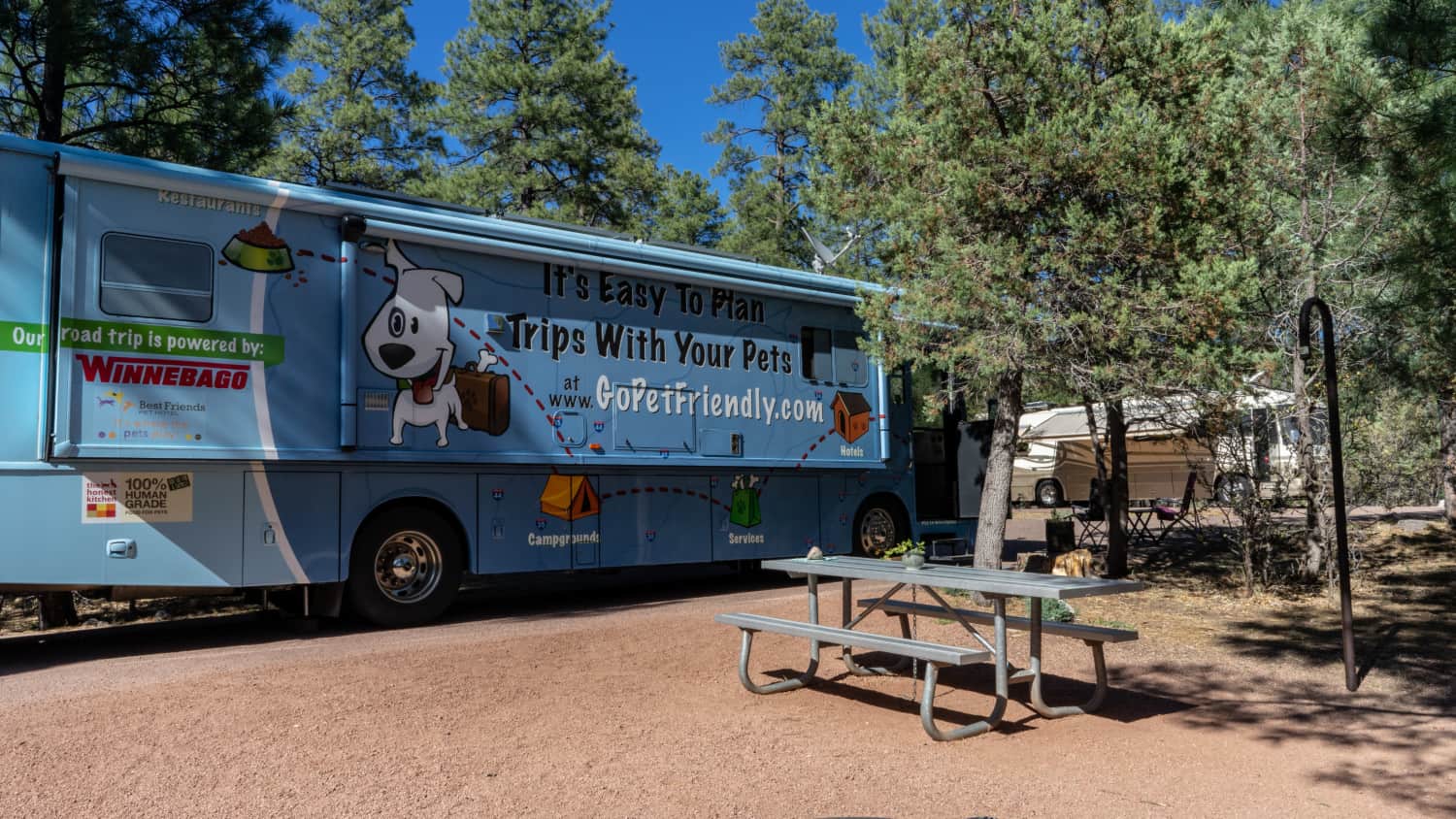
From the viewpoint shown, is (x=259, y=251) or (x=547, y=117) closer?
(x=259, y=251)

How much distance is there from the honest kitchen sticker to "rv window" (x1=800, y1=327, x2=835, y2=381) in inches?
261

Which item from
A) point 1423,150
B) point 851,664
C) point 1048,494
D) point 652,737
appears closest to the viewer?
point 652,737

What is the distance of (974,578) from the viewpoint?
6.04m

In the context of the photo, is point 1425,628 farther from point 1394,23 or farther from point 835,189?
point 835,189

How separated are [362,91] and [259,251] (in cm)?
2013

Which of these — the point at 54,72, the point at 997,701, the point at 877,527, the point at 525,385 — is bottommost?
the point at 997,701

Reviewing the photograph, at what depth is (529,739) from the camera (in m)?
5.64

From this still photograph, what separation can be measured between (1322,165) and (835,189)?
4.61 metres

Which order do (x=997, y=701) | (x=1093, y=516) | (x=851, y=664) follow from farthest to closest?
(x=1093, y=516)
(x=851, y=664)
(x=997, y=701)

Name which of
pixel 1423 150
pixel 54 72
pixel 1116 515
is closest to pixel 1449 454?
pixel 1116 515

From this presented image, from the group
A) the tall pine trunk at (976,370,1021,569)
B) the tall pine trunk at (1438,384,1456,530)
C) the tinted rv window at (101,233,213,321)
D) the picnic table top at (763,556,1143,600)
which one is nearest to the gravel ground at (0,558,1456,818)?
the picnic table top at (763,556,1143,600)

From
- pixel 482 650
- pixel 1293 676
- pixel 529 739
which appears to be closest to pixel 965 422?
pixel 1293 676

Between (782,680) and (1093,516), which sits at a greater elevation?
(1093,516)

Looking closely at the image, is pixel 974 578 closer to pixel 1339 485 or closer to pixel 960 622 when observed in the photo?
pixel 960 622
